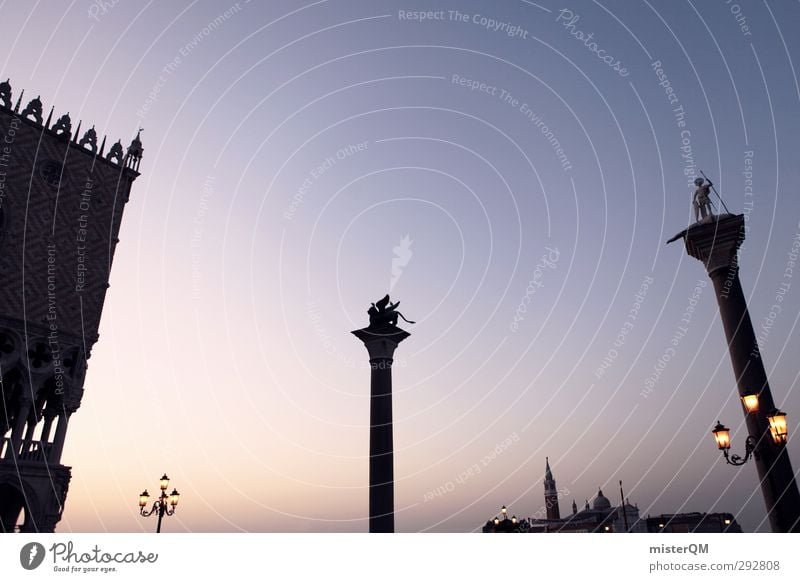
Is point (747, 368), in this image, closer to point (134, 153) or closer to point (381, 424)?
point (381, 424)

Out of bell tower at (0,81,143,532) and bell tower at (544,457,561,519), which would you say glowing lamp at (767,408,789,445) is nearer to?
bell tower at (0,81,143,532)

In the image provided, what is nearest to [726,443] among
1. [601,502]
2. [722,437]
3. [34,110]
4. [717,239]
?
[722,437]

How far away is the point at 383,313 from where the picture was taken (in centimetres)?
1852

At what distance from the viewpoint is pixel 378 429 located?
16.7 m

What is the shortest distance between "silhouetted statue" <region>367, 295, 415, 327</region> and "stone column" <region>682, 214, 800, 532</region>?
9710 millimetres

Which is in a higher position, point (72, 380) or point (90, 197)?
point (90, 197)

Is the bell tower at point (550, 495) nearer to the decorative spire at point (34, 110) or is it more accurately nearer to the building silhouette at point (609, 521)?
the building silhouette at point (609, 521)

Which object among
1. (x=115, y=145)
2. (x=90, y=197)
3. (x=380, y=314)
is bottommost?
(x=380, y=314)

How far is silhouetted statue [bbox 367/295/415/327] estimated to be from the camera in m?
18.4

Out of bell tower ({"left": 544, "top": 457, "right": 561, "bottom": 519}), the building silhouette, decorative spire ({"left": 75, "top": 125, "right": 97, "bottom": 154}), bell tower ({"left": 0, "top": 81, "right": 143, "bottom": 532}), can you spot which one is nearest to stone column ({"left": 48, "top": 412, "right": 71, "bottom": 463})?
bell tower ({"left": 0, "top": 81, "right": 143, "bottom": 532})

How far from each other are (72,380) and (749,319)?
24975 millimetres
